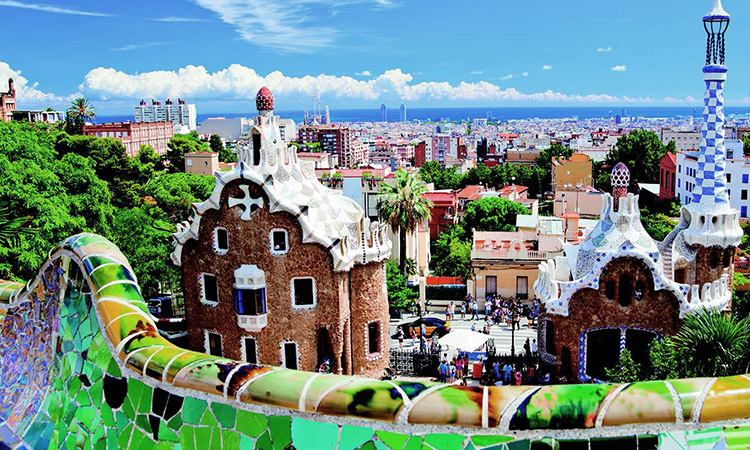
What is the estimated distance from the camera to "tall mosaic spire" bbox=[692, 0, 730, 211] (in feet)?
79.3

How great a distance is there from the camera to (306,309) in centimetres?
2483

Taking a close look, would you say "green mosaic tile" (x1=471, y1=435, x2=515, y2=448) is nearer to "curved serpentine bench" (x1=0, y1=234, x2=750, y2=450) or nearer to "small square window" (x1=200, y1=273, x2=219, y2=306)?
"curved serpentine bench" (x1=0, y1=234, x2=750, y2=450)

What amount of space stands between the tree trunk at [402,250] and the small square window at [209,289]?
64.8 feet

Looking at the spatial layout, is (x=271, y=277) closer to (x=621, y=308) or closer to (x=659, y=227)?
(x=621, y=308)

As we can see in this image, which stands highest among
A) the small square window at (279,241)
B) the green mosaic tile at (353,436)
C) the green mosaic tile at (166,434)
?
the green mosaic tile at (353,436)

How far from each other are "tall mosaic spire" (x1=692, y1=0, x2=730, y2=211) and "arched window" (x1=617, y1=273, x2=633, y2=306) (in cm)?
411

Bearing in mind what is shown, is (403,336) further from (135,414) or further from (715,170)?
(135,414)

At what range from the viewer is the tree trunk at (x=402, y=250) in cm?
4441

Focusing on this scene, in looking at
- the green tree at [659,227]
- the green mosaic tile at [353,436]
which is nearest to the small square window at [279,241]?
the green mosaic tile at [353,436]

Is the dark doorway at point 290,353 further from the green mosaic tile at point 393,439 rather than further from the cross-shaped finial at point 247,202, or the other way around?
the green mosaic tile at point 393,439

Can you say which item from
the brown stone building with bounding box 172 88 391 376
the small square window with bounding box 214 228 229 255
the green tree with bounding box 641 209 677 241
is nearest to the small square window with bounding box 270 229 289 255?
the brown stone building with bounding box 172 88 391 376

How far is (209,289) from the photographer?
25688mm

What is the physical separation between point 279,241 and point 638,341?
41.7 ft

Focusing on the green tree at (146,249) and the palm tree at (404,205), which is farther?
the palm tree at (404,205)
